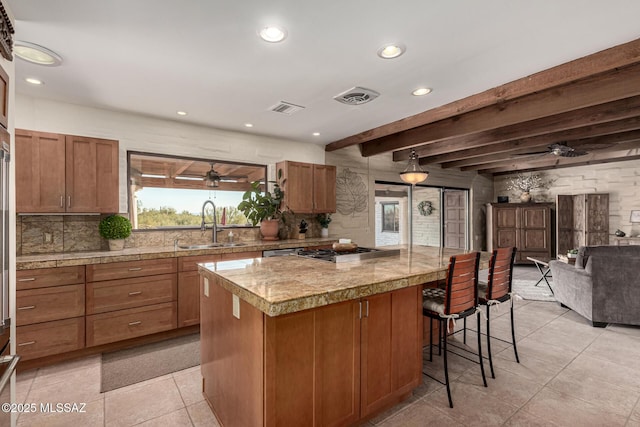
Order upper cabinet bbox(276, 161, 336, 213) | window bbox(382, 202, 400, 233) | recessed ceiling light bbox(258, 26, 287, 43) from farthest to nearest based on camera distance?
window bbox(382, 202, 400, 233), upper cabinet bbox(276, 161, 336, 213), recessed ceiling light bbox(258, 26, 287, 43)

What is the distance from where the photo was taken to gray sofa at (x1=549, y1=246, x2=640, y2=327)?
3.44m

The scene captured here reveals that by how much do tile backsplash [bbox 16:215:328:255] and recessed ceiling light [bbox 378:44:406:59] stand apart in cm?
318

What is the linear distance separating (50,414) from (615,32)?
471 cm

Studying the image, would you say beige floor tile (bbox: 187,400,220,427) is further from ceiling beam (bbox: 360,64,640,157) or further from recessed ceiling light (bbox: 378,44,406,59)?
ceiling beam (bbox: 360,64,640,157)

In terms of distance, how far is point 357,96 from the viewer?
316 cm

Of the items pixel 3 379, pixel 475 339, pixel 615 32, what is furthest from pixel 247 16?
pixel 475 339

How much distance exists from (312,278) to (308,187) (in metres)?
3.10

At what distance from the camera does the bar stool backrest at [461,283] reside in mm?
2093

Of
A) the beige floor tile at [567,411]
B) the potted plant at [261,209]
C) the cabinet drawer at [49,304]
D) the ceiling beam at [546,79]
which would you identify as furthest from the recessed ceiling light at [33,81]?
the beige floor tile at [567,411]

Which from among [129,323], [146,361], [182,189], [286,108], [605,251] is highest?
[286,108]

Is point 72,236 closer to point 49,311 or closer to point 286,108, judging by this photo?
point 49,311

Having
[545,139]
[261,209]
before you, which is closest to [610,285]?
[545,139]

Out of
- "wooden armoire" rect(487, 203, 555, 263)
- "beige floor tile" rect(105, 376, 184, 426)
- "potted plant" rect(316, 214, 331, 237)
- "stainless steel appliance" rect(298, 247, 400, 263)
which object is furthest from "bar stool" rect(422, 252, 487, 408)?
"wooden armoire" rect(487, 203, 555, 263)

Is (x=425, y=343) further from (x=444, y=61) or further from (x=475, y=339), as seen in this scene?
(x=444, y=61)
